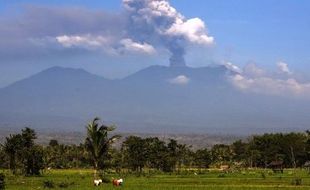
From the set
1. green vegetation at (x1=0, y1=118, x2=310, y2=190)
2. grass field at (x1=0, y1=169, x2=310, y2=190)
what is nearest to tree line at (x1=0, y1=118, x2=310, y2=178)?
green vegetation at (x1=0, y1=118, x2=310, y2=190)

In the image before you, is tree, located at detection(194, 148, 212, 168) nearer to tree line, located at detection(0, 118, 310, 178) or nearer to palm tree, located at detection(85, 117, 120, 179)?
tree line, located at detection(0, 118, 310, 178)

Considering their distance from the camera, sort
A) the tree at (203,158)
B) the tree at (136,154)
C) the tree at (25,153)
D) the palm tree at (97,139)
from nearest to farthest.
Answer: the palm tree at (97,139) → the tree at (25,153) → the tree at (136,154) → the tree at (203,158)

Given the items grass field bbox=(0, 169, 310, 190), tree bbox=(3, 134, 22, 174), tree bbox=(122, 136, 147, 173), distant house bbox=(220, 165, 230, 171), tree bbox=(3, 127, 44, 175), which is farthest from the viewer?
distant house bbox=(220, 165, 230, 171)

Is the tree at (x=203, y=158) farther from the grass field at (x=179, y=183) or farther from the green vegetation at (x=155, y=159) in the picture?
the grass field at (x=179, y=183)

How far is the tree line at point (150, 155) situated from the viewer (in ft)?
300

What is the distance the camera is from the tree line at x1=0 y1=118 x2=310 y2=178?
300ft

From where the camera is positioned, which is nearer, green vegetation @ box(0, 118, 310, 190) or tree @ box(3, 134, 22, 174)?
green vegetation @ box(0, 118, 310, 190)

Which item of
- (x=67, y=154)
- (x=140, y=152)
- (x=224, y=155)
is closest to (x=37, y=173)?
(x=140, y=152)

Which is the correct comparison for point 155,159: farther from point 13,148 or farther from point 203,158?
point 13,148

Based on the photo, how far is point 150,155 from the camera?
103250mm

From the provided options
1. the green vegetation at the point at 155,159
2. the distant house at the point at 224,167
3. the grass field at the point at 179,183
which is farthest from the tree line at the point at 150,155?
the grass field at the point at 179,183

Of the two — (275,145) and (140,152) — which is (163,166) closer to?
(140,152)

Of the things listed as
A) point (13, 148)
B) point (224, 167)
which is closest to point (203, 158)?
point (224, 167)

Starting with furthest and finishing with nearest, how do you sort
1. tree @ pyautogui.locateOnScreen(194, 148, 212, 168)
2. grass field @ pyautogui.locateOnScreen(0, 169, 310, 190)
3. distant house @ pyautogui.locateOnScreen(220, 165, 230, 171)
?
tree @ pyautogui.locateOnScreen(194, 148, 212, 168) < distant house @ pyautogui.locateOnScreen(220, 165, 230, 171) < grass field @ pyautogui.locateOnScreen(0, 169, 310, 190)
